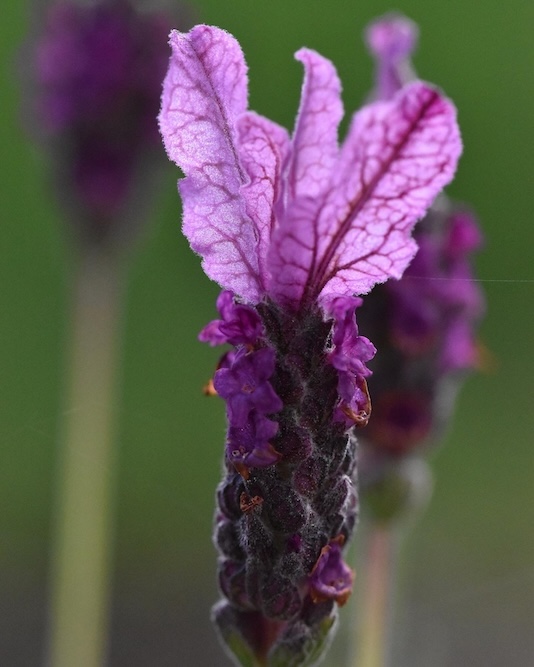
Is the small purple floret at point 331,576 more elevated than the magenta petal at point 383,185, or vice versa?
the magenta petal at point 383,185

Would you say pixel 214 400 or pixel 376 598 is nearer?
pixel 376 598

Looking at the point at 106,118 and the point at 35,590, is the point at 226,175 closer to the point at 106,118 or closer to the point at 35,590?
the point at 106,118

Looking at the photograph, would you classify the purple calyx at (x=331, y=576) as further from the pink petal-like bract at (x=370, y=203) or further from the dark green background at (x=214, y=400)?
the dark green background at (x=214, y=400)

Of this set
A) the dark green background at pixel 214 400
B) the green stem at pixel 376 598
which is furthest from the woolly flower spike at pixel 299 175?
the dark green background at pixel 214 400

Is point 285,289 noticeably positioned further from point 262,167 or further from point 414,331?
point 414,331

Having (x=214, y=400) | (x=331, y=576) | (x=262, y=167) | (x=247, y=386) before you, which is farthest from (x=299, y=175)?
(x=214, y=400)
